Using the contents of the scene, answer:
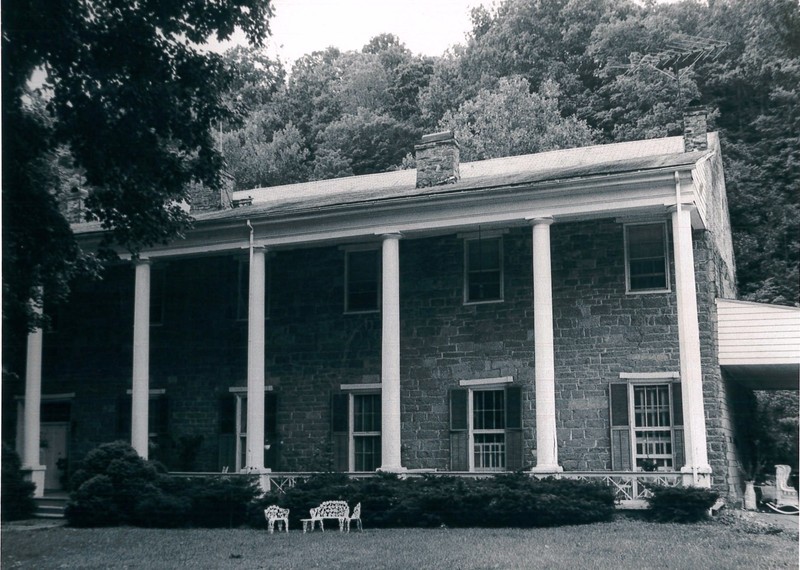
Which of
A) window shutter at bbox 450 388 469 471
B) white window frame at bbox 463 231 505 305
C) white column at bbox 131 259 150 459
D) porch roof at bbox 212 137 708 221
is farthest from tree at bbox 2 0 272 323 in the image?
window shutter at bbox 450 388 469 471

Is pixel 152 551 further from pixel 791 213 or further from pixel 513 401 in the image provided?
pixel 791 213

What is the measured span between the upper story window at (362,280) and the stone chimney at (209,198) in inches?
216

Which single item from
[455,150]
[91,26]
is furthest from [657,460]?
[91,26]

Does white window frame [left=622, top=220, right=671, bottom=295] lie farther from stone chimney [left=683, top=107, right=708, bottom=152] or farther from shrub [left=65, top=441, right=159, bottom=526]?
shrub [left=65, top=441, right=159, bottom=526]

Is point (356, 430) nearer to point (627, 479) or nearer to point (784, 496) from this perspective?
point (627, 479)

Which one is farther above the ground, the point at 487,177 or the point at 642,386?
the point at 487,177

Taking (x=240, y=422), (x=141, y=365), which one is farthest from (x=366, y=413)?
(x=141, y=365)

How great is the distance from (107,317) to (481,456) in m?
10.4

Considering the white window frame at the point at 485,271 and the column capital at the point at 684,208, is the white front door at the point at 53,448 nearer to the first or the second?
the white window frame at the point at 485,271

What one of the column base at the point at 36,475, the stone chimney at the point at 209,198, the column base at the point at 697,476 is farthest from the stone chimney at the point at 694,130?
the column base at the point at 36,475

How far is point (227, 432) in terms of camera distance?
2216 centimetres

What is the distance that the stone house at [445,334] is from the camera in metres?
18.0

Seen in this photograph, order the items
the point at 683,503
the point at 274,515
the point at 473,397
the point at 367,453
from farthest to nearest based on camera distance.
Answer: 1. the point at 367,453
2. the point at 473,397
3. the point at 274,515
4. the point at 683,503

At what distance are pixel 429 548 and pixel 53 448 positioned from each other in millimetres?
14015
